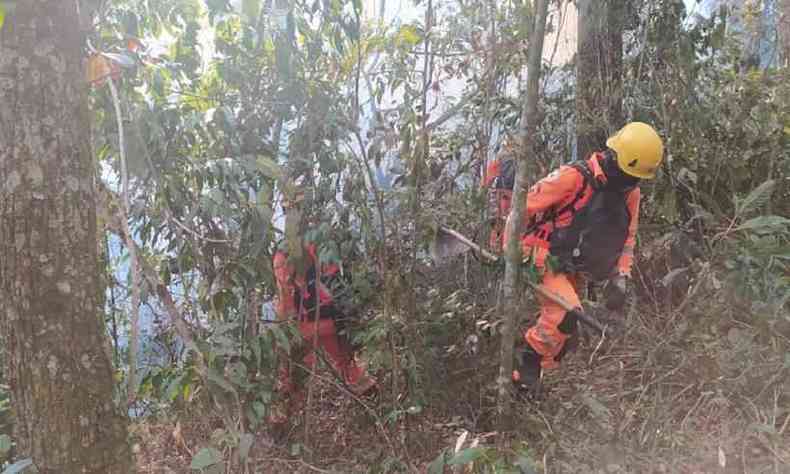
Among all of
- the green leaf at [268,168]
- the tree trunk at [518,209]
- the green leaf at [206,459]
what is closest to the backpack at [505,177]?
the tree trunk at [518,209]

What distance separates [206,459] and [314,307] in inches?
41.3

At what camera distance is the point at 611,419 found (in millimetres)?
2775

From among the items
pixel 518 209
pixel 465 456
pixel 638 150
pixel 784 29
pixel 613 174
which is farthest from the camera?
pixel 784 29

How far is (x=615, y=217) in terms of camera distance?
3.51 meters

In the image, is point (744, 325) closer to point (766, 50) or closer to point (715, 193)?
point (715, 193)

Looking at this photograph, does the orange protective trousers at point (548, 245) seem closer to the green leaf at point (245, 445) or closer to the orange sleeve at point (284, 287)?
the orange sleeve at point (284, 287)

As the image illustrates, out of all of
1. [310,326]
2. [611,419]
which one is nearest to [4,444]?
[310,326]

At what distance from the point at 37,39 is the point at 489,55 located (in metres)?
2.50

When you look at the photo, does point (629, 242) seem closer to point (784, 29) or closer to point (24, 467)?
point (784, 29)

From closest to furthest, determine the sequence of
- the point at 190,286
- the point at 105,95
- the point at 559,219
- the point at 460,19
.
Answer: the point at 105,95 < the point at 190,286 < the point at 559,219 < the point at 460,19

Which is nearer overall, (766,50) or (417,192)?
(417,192)

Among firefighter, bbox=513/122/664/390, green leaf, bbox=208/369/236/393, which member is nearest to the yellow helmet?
firefighter, bbox=513/122/664/390

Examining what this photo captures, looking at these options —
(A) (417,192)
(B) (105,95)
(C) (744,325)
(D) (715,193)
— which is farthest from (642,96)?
(B) (105,95)

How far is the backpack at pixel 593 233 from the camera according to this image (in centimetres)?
347
